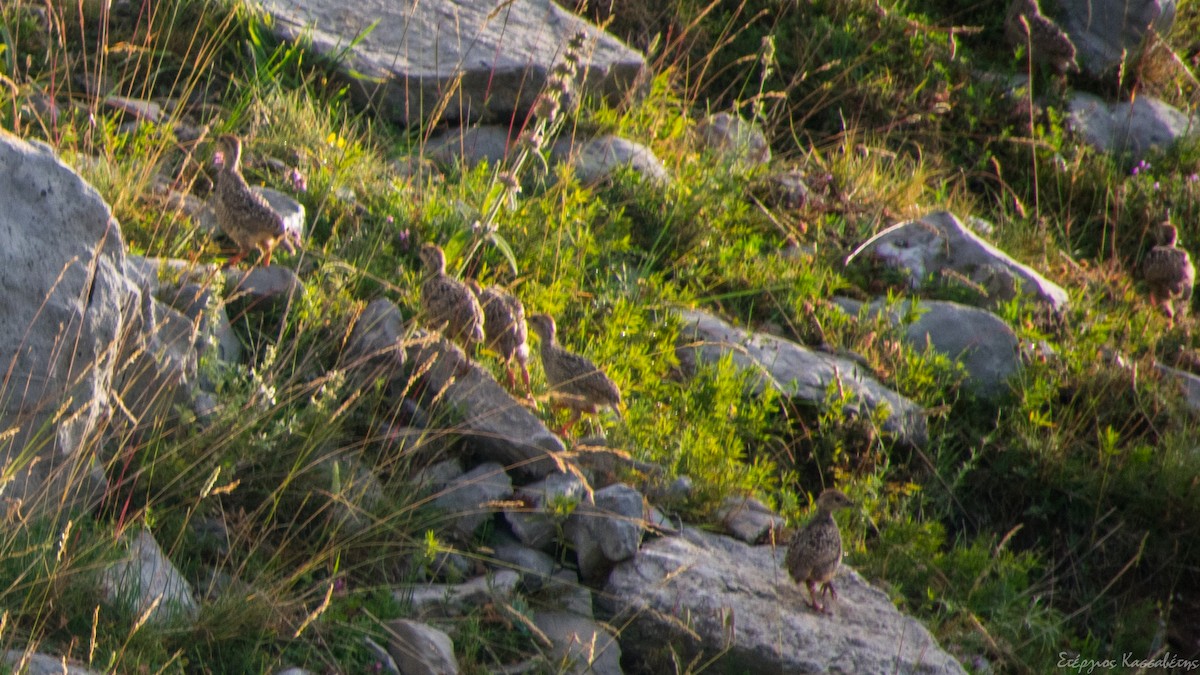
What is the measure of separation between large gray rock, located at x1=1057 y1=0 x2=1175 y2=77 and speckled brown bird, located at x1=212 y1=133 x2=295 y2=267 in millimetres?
8508

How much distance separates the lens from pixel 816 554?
5.79m

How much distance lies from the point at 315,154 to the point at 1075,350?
5.17 m

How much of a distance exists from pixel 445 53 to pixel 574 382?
3.64 m

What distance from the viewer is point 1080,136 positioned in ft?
37.8

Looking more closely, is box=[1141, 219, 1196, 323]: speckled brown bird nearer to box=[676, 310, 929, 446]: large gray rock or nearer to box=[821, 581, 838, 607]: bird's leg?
box=[676, 310, 929, 446]: large gray rock

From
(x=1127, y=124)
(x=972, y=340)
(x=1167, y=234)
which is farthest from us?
(x=1127, y=124)

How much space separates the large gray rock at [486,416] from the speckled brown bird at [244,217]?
96cm

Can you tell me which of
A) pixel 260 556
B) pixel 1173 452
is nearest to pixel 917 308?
pixel 1173 452

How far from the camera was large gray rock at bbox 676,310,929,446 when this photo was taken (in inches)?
305

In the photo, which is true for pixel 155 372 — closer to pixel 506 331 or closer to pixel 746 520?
pixel 506 331

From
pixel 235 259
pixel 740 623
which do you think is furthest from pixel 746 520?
pixel 235 259

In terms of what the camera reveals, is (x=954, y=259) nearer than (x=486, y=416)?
No

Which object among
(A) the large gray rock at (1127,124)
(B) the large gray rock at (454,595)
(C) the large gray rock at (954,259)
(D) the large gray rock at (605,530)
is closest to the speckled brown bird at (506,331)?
(D) the large gray rock at (605,530)

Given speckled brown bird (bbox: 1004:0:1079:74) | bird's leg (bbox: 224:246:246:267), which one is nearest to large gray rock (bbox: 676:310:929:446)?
bird's leg (bbox: 224:246:246:267)
